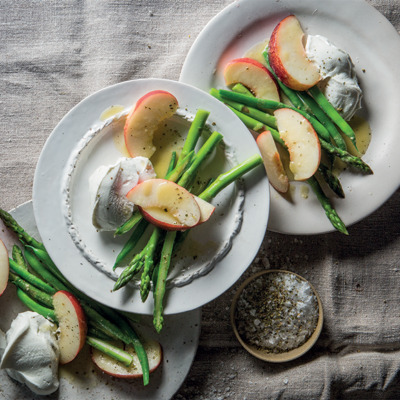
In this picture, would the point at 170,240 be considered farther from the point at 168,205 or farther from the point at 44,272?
the point at 44,272

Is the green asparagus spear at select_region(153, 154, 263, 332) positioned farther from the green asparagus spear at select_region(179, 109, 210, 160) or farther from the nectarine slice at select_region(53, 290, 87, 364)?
the nectarine slice at select_region(53, 290, 87, 364)

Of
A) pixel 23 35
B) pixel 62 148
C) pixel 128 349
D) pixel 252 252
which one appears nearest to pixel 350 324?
pixel 252 252

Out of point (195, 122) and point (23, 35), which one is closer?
point (195, 122)

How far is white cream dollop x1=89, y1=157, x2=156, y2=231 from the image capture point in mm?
1622

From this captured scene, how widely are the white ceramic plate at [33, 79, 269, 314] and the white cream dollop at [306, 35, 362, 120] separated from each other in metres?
0.45

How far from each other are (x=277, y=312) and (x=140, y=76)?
1209 mm

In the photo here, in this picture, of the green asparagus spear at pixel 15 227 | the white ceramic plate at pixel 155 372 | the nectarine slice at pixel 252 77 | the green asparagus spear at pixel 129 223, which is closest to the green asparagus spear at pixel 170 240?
the green asparagus spear at pixel 129 223

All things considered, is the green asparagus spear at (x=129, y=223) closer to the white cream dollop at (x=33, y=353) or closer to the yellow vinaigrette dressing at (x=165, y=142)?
the yellow vinaigrette dressing at (x=165, y=142)

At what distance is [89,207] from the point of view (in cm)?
177

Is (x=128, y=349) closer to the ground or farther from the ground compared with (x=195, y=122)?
closer to the ground

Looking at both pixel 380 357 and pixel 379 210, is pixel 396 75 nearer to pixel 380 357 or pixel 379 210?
pixel 379 210

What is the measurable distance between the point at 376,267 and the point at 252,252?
0.75 m

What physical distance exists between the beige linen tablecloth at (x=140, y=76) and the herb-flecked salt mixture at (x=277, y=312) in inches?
3.4

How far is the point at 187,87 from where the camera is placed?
174 cm
